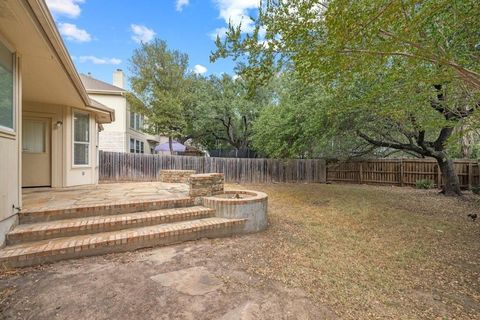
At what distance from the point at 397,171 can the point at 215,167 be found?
947cm

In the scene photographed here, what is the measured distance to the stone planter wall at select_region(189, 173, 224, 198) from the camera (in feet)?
16.6

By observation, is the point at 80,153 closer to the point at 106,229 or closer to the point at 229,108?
the point at 106,229

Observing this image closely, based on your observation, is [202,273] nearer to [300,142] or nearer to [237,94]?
[300,142]

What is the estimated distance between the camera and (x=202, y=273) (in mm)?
2984

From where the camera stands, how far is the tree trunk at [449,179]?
31.1ft

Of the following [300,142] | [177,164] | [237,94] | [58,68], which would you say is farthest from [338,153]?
[58,68]

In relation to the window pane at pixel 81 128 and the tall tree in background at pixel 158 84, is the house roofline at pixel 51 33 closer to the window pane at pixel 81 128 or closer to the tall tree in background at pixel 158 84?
the window pane at pixel 81 128

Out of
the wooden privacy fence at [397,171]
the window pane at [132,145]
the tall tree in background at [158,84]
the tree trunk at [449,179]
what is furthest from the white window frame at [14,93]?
the window pane at [132,145]

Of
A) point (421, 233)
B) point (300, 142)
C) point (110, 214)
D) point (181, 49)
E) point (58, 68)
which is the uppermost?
point (181, 49)

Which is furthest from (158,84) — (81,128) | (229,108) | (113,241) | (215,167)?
(113,241)

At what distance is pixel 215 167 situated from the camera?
1307cm

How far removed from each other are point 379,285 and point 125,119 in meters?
15.4

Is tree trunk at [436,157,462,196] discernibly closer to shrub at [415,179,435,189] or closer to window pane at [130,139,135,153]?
shrub at [415,179,435,189]

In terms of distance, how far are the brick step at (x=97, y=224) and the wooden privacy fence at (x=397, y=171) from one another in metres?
11.4
